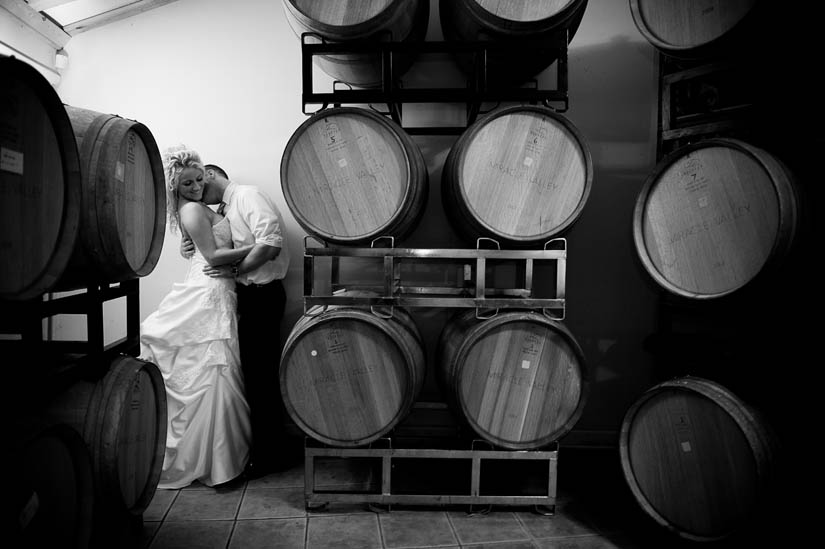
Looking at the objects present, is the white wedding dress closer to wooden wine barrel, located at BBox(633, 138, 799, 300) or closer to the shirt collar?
the shirt collar

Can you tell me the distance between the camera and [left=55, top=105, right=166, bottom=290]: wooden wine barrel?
188 cm

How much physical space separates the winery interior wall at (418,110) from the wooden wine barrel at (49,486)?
2036 mm

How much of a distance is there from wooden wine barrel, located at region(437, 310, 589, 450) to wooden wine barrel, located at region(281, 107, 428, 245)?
0.80m

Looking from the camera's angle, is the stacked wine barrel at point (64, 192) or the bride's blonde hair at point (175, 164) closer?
the stacked wine barrel at point (64, 192)

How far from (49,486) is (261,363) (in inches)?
65.5

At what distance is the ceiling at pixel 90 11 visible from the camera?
3486 mm

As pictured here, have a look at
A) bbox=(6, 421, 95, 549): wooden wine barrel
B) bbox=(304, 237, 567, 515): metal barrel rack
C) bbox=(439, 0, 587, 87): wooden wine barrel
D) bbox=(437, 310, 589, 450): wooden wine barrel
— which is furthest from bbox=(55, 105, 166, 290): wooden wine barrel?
bbox=(439, 0, 587, 87): wooden wine barrel

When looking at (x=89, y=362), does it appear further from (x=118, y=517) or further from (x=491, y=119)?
(x=491, y=119)

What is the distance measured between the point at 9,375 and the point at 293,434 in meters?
2.30

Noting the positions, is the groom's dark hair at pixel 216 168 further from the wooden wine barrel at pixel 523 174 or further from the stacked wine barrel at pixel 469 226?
the wooden wine barrel at pixel 523 174

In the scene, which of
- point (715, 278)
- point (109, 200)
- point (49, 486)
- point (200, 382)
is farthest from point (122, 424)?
point (715, 278)

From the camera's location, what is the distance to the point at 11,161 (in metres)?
1.43

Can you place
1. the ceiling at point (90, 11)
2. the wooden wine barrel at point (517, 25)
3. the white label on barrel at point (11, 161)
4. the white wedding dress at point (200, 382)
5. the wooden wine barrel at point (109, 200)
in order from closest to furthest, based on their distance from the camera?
1. the white label on barrel at point (11, 161)
2. the wooden wine barrel at point (109, 200)
3. the wooden wine barrel at point (517, 25)
4. the white wedding dress at point (200, 382)
5. the ceiling at point (90, 11)

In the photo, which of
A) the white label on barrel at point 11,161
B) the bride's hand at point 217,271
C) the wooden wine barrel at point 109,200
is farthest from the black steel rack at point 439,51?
the white label on barrel at point 11,161
